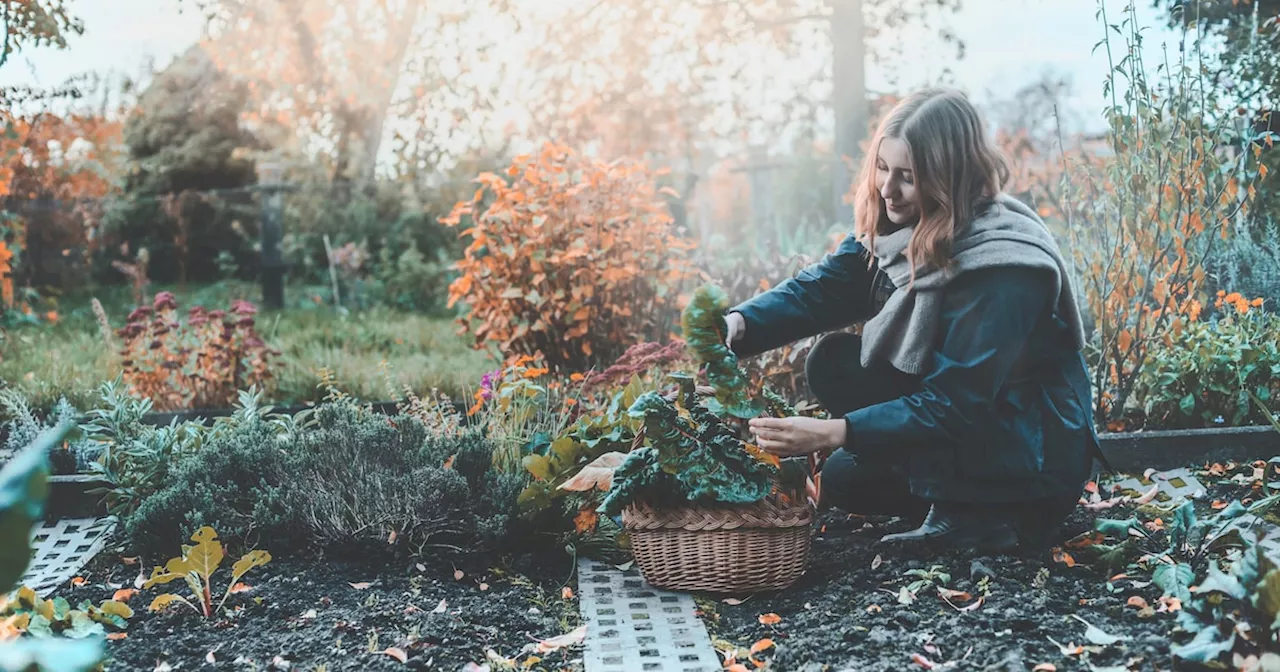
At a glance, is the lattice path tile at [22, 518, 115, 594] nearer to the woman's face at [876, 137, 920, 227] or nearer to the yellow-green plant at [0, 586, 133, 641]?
the yellow-green plant at [0, 586, 133, 641]

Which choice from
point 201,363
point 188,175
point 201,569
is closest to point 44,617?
point 201,569

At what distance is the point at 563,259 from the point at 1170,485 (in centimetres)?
248

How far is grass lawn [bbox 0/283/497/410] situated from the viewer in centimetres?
494

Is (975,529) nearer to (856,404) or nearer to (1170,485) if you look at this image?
(856,404)

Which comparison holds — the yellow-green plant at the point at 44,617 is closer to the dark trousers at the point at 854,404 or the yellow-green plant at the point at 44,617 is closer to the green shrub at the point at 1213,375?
the dark trousers at the point at 854,404

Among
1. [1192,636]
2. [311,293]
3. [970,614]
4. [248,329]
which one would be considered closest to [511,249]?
[248,329]

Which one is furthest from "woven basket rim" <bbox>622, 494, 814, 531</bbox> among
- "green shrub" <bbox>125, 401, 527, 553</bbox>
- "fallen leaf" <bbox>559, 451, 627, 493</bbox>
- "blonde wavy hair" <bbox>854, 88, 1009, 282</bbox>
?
"blonde wavy hair" <bbox>854, 88, 1009, 282</bbox>

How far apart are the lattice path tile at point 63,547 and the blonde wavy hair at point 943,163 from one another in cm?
241

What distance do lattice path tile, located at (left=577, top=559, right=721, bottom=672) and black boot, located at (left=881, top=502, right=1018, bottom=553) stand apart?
0.68 metres

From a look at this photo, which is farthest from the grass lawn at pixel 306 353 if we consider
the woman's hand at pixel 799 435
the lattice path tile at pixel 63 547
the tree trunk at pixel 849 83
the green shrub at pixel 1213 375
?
the tree trunk at pixel 849 83

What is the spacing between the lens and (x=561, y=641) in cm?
Result: 234

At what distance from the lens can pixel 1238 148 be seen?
4.47 m

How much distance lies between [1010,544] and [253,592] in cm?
190

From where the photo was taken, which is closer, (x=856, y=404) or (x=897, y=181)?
(x=897, y=181)
